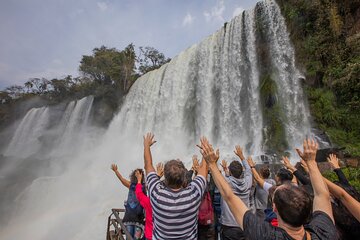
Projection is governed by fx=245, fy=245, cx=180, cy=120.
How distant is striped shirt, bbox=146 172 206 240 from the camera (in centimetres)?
204

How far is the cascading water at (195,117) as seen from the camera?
11.8m

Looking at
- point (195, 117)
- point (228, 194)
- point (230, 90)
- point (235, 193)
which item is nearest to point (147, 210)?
point (235, 193)

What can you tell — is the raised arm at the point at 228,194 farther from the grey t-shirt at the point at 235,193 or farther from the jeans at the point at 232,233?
the jeans at the point at 232,233

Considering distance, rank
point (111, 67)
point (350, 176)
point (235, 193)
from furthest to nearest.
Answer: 1. point (111, 67)
2. point (350, 176)
3. point (235, 193)

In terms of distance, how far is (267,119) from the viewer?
12.8 metres

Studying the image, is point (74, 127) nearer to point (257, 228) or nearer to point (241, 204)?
point (241, 204)

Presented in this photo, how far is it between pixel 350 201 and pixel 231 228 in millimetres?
1449

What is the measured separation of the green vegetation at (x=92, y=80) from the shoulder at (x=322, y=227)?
30067mm

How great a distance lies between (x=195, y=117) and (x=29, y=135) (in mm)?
21844

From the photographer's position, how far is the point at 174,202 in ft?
6.65

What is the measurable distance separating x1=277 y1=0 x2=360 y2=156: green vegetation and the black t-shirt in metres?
9.82

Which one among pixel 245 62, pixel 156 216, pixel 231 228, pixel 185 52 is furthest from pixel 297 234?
pixel 185 52

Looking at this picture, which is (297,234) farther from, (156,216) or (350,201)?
(156,216)

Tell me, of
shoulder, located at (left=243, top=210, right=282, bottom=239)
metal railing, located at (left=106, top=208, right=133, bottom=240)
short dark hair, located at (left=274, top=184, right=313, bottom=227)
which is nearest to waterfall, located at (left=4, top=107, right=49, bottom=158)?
metal railing, located at (left=106, top=208, right=133, bottom=240)
